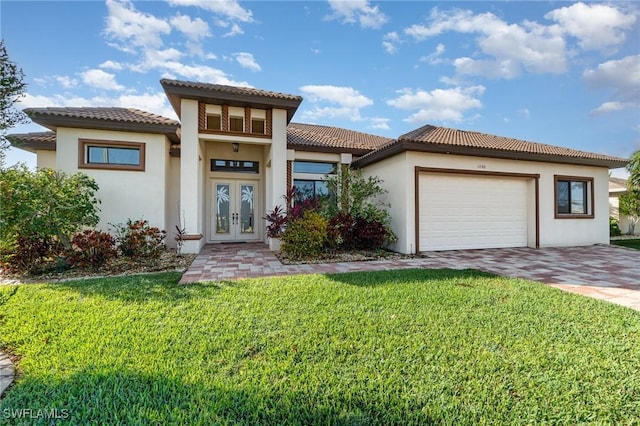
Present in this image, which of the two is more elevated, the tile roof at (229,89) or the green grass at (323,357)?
the tile roof at (229,89)

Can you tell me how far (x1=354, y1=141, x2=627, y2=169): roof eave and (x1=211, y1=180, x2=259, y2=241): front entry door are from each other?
5.34 meters

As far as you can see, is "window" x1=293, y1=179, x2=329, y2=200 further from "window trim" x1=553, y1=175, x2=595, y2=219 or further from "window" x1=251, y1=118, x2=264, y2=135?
"window trim" x1=553, y1=175, x2=595, y2=219

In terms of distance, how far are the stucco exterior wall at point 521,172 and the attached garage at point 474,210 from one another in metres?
0.30

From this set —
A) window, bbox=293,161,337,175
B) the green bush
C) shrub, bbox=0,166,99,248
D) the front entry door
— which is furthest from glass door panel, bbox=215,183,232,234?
the green bush

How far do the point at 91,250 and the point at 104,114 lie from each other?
17.2 ft

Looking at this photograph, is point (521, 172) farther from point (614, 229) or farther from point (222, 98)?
point (614, 229)

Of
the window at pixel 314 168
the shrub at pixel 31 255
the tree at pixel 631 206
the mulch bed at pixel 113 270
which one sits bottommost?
the mulch bed at pixel 113 270

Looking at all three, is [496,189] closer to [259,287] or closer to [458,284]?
[458,284]

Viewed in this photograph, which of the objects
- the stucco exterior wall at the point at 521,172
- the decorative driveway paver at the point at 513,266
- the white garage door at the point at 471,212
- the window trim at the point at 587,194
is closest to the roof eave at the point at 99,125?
the decorative driveway paver at the point at 513,266

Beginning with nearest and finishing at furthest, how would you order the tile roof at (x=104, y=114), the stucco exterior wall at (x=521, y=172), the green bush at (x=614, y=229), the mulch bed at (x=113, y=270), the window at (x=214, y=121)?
the mulch bed at (x=113, y=270) < the tile roof at (x=104, y=114) < the stucco exterior wall at (x=521, y=172) < the window at (x=214, y=121) < the green bush at (x=614, y=229)

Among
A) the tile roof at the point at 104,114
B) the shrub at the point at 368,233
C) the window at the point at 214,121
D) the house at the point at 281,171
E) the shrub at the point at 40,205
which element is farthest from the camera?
the window at the point at 214,121

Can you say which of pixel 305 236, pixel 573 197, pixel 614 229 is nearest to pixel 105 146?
pixel 305 236

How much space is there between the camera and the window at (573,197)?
12.3 m

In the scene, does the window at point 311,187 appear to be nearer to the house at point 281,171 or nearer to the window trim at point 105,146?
the house at point 281,171
